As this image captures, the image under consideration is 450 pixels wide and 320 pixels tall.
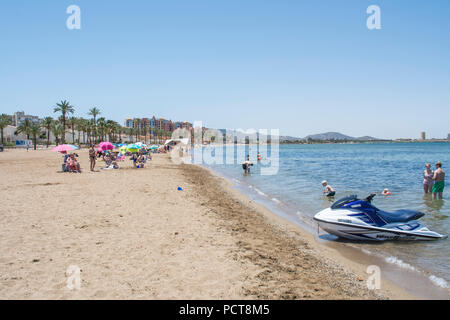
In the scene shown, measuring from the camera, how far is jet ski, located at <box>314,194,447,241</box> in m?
8.05

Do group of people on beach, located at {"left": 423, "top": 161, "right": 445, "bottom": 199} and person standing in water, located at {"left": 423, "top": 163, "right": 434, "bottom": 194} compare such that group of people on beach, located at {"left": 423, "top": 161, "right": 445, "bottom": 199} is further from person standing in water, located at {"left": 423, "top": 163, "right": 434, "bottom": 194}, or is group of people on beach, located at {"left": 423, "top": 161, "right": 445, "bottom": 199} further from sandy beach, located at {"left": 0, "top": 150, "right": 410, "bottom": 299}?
sandy beach, located at {"left": 0, "top": 150, "right": 410, "bottom": 299}

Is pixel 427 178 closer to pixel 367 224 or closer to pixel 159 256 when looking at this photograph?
pixel 367 224

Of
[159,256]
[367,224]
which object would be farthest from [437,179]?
[159,256]

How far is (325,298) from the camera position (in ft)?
16.0

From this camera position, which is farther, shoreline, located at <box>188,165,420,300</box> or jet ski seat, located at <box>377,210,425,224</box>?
jet ski seat, located at <box>377,210,425,224</box>

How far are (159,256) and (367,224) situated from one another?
18.1 feet

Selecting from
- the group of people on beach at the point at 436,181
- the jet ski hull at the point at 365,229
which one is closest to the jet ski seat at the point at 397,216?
the jet ski hull at the point at 365,229

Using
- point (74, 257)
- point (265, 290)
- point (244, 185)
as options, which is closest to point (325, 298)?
point (265, 290)

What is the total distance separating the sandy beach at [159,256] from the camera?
4.88m

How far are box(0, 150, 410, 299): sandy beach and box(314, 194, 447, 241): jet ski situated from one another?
0.92 metres

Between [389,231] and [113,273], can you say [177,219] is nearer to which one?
[113,273]

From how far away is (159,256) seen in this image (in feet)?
20.5

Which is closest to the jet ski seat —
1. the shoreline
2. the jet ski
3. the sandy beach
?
the jet ski

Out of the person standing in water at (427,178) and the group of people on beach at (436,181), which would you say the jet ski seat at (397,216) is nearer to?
the group of people on beach at (436,181)
